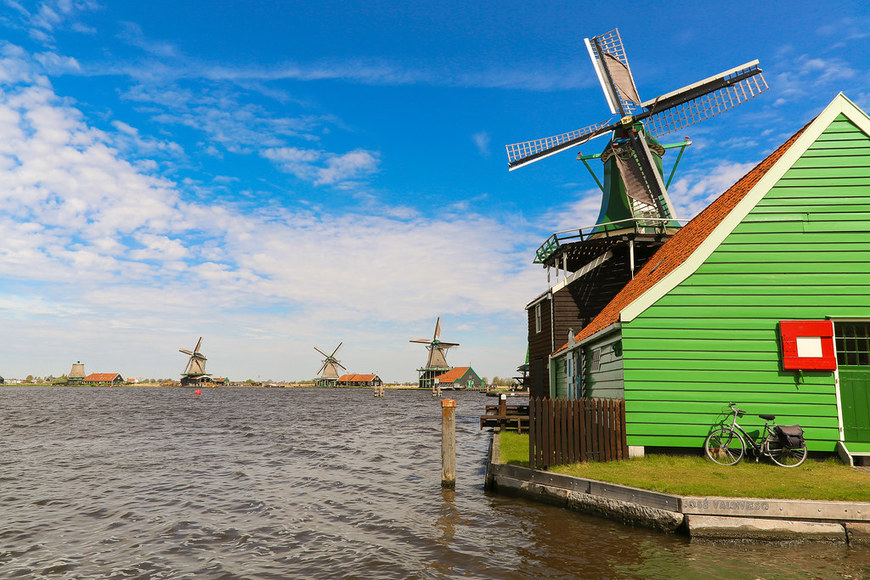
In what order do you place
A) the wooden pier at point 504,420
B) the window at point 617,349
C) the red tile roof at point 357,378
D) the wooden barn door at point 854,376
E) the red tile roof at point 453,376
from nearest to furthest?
the wooden barn door at point 854,376 < the window at point 617,349 < the wooden pier at point 504,420 < the red tile roof at point 453,376 < the red tile roof at point 357,378

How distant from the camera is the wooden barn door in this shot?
1089 centimetres

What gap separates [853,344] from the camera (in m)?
11.3

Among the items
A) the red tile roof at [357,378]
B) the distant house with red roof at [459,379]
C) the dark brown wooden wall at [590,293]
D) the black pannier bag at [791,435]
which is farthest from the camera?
Result: the red tile roof at [357,378]

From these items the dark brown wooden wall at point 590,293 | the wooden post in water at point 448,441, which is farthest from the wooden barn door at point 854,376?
the dark brown wooden wall at point 590,293

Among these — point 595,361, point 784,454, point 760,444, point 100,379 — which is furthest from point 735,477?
point 100,379

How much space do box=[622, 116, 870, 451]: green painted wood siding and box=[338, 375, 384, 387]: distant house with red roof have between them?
142064mm

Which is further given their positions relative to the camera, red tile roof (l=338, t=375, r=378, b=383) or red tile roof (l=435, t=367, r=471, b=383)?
red tile roof (l=338, t=375, r=378, b=383)

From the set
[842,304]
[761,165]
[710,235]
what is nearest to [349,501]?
[710,235]

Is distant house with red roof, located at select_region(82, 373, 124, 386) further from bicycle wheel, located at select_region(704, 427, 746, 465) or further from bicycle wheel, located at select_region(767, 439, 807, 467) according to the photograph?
bicycle wheel, located at select_region(767, 439, 807, 467)

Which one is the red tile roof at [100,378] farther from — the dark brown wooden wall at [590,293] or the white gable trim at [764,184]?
the white gable trim at [764,184]

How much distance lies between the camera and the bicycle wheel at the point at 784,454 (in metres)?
10.6

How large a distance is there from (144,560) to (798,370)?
13049 millimetres

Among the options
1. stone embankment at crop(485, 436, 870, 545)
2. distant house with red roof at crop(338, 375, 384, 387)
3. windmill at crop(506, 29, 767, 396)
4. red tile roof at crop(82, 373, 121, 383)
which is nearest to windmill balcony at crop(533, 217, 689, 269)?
windmill at crop(506, 29, 767, 396)

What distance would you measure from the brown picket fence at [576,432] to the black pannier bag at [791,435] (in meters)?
3.00
